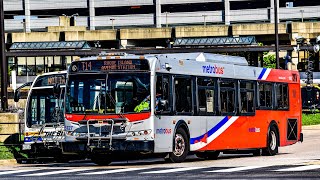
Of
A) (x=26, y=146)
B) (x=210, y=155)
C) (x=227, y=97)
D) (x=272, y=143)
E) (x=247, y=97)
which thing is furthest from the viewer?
(x=272, y=143)

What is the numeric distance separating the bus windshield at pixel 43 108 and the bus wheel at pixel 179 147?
5537 mm

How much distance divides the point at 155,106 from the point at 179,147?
1.89 meters

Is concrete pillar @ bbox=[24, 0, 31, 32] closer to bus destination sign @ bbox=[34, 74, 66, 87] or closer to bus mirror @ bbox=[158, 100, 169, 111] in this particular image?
bus destination sign @ bbox=[34, 74, 66, 87]

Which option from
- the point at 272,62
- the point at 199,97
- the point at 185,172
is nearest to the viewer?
the point at 185,172

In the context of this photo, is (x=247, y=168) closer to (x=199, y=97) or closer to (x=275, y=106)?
(x=199, y=97)

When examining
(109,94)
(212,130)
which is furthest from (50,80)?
(109,94)

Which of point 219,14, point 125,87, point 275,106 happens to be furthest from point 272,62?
point 125,87

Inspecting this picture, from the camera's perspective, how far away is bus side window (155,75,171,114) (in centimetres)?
2462

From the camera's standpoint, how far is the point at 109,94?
2456 cm

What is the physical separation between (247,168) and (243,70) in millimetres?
9150

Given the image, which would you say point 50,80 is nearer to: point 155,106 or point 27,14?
point 155,106

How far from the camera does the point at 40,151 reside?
3030 cm

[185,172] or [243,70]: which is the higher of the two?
[243,70]

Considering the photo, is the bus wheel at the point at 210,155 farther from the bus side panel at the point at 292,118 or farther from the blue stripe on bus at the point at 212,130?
the bus side panel at the point at 292,118
